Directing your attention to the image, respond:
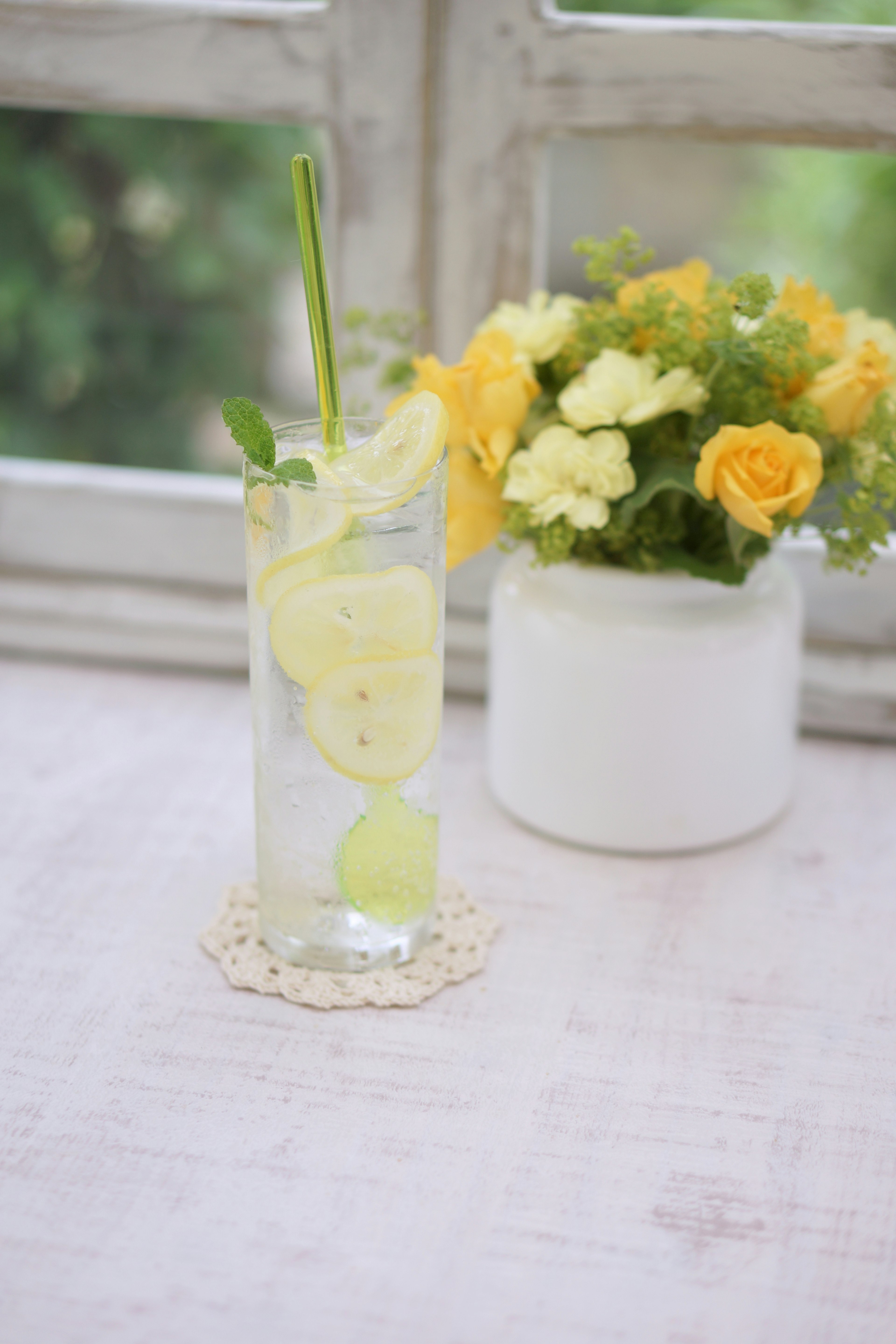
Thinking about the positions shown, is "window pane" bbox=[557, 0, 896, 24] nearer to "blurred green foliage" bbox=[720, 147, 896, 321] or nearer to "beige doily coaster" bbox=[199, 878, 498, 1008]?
"blurred green foliage" bbox=[720, 147, 896, 321]

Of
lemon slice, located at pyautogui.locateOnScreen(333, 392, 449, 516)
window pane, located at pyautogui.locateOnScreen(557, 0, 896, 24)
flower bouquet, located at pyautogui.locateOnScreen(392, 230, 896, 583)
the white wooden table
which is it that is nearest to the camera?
the white wooden table

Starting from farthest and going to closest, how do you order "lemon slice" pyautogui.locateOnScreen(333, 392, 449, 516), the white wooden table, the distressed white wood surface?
the distressed white wood surface, "lemon slice" pyautogui.locateOnScreen(333, 392, 449, 516), the white wooden table

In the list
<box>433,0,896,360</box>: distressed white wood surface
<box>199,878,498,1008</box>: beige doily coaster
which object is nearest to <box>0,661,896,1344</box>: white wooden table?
<box>199,878,498,1008</box>: beige doily coaster

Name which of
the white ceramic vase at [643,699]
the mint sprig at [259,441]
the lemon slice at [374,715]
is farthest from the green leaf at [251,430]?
the white ceramic vase at [643,699]

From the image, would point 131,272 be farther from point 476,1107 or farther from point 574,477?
point 476,1107

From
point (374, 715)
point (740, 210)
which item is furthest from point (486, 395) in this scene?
point (740, 210)

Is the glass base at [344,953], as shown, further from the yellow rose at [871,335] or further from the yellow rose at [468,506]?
the yellow rose at [871,335]

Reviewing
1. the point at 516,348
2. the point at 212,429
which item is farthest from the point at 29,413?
the point at 516,348

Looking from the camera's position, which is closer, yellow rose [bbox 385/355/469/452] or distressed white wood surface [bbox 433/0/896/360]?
yellow rose [bbox 385/355/469/452]
